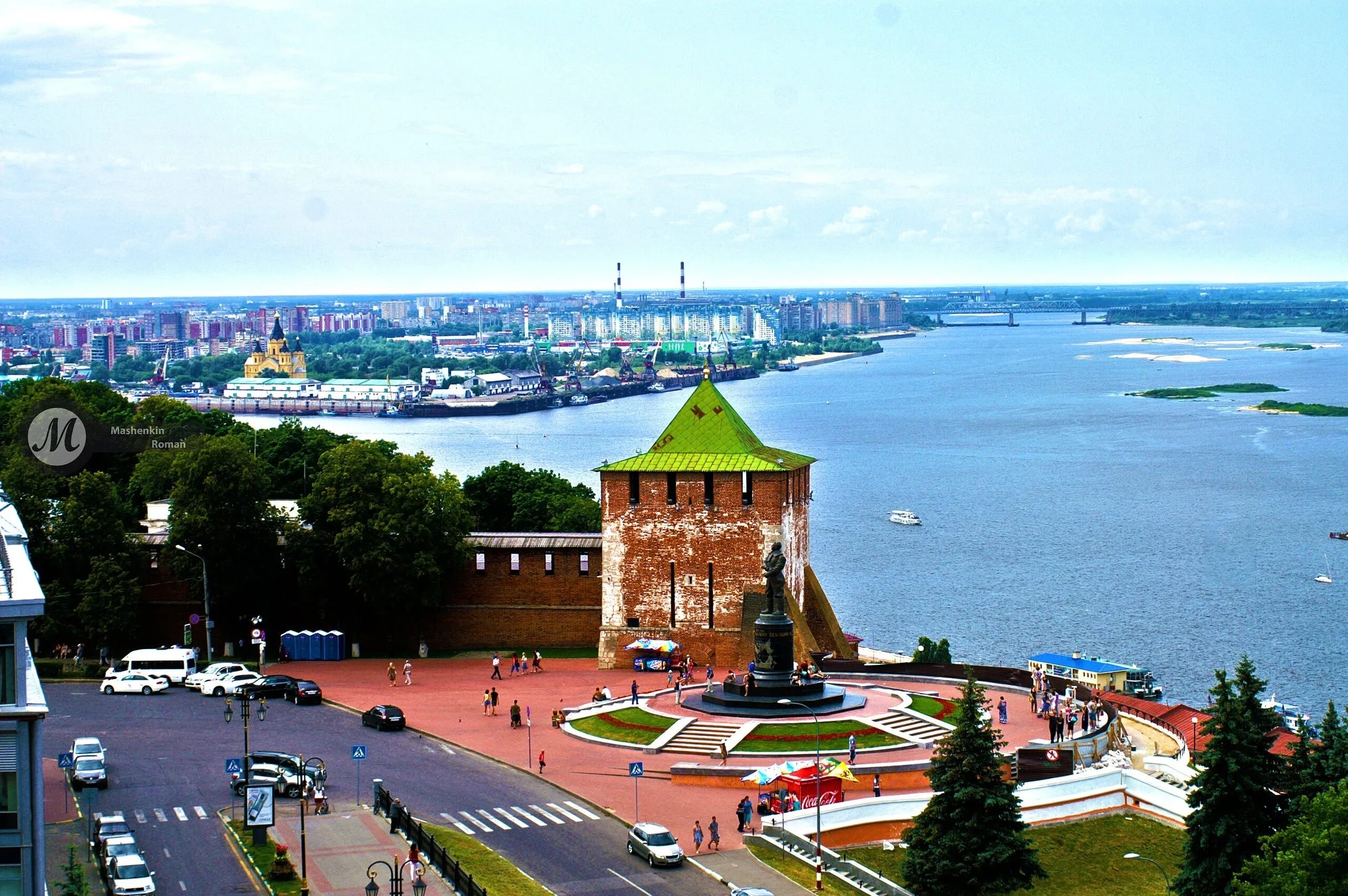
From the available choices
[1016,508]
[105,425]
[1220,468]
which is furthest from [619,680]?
[1220,468]

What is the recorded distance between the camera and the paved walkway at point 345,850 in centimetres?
2952

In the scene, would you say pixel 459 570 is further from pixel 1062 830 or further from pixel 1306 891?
pixel 1306 891

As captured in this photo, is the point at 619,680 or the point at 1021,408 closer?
the point at 619,680

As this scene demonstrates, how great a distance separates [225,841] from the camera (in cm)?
3228

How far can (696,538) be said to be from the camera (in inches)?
2010

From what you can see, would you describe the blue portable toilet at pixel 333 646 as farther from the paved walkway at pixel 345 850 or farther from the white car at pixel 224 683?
the paved walkway at pixel 345 850

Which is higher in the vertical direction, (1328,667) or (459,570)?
(459,570)

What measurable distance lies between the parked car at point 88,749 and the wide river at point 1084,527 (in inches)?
1469

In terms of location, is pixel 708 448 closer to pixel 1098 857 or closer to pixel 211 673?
pixel 211 673

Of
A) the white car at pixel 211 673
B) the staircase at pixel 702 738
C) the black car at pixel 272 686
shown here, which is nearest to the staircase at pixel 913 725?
the staircase at pixel 702 738

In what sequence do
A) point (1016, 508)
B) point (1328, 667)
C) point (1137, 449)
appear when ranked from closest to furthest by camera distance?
point (1328, 667), point (1016, 508), point (1137, 449)

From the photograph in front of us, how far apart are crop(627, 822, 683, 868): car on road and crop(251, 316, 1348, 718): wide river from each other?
110 ft

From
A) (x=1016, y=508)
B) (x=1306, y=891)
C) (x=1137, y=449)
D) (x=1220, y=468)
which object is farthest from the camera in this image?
(x=1137, y=449)

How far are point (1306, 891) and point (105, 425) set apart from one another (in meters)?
52.1
